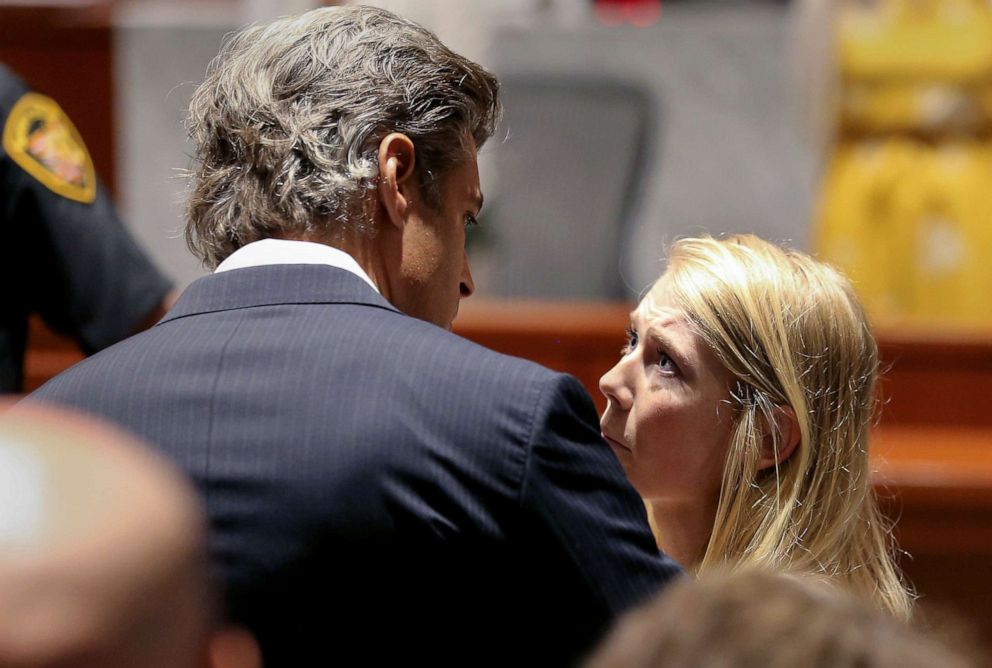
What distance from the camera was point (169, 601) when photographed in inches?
23.7

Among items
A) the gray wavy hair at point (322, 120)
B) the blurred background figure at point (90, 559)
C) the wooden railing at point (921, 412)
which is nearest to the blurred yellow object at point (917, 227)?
the wooden railing at point (921, 412)

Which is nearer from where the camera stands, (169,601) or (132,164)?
(169,601)

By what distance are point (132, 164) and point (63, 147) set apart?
247cm

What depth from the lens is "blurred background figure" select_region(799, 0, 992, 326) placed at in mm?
3711

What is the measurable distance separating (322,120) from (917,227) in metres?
2.86

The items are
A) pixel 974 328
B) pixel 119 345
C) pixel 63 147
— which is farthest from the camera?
pixel 974 328

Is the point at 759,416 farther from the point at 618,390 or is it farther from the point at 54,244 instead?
the point at 54,244

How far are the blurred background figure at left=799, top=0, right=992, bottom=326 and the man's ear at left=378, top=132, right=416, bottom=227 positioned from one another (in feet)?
8.58

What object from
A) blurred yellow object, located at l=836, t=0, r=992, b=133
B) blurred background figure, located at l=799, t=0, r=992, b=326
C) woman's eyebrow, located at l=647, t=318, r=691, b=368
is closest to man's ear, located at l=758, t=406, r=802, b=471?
woman's eyebrow, located at l=647, t=318, r=691, b=368

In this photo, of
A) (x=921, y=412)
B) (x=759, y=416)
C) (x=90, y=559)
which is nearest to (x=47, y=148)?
(x=759, y=416)

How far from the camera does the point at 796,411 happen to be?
1579mm

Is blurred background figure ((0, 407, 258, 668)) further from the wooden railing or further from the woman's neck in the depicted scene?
the wooden railing

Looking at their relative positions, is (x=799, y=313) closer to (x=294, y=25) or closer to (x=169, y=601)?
(x=294, y=25)

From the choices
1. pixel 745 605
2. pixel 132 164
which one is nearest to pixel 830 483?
pixel 745 605
